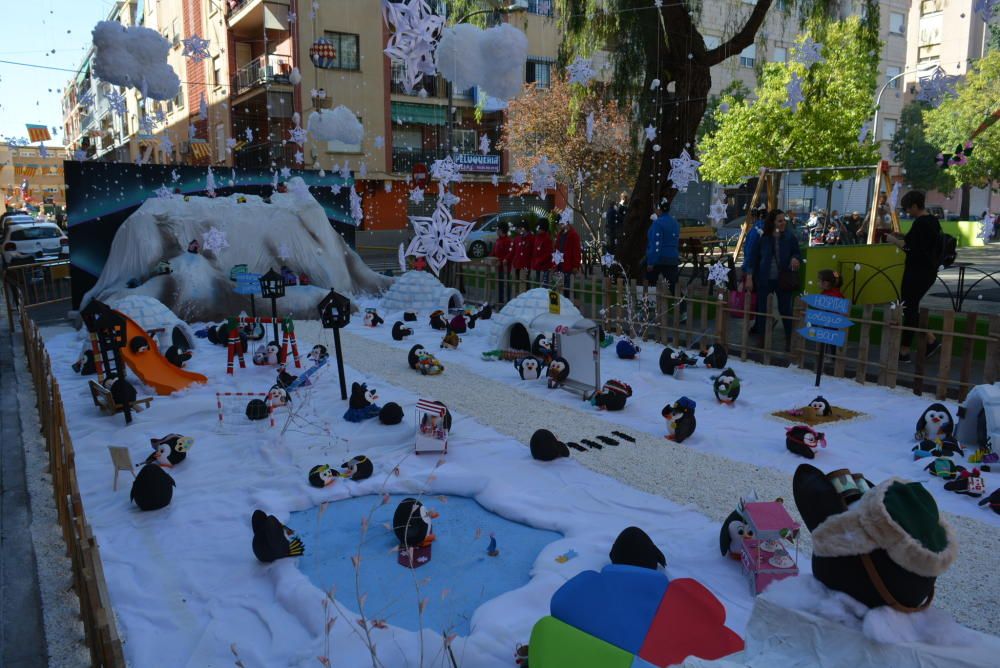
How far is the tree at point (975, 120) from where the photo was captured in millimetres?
25719

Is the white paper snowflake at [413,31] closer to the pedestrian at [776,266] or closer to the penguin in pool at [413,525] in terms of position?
the pedestrian at [776,266]

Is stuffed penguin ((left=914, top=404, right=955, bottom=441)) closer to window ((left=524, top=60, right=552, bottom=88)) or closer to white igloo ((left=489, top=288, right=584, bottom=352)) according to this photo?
white igloo ((left=489, top=288, right=584, bottom=352))

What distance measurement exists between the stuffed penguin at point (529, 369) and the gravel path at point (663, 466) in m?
0.30

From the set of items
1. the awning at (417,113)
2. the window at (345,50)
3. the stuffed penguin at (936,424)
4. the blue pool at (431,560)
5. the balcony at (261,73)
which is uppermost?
the window at (345,50)

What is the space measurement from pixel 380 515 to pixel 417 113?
2552 cm

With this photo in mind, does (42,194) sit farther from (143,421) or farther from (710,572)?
(710,572)

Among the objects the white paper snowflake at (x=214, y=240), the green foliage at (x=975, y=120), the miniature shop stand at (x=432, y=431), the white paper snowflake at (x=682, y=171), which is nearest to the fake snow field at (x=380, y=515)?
the miniature shop stand at (x=432, y=431)

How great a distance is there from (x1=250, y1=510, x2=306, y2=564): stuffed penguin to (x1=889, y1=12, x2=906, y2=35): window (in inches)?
1489

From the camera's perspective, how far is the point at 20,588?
3.50 metres

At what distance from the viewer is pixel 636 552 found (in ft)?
11.7

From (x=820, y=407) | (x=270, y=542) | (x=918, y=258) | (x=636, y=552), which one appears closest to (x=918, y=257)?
(x=918, y=258)

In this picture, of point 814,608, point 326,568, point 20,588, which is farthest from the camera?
point 326,568

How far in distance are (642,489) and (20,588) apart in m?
3.57

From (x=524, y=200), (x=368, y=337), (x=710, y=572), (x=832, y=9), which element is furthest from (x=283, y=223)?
(x=524, y=200)
